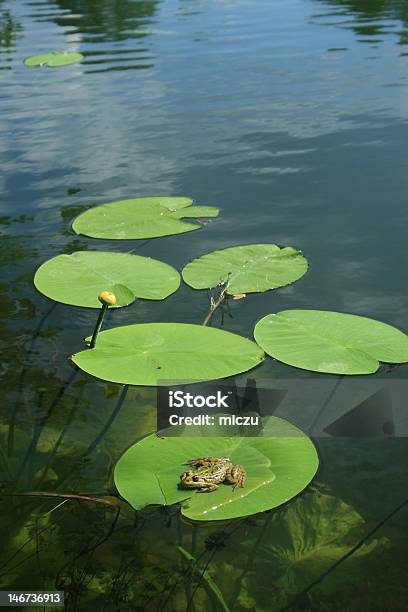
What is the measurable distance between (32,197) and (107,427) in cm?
192

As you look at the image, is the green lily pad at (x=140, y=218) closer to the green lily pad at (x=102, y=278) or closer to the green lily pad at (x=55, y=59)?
the green lily pad at (x=102, y=278)

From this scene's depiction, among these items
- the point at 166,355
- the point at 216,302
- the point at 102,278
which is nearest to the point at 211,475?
the point at 166,355

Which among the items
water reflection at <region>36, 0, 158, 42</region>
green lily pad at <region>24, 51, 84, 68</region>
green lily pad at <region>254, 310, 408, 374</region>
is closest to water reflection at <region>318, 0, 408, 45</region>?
water reflection at <region>36, 0, 158, 42</region>

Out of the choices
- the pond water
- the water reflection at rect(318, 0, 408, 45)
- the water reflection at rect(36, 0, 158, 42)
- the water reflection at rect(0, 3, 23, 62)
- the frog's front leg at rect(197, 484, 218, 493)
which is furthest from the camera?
the water reflection at rect(36, 0, 158, 42)

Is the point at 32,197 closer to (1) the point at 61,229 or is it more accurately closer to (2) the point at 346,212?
(1) the point at 61,229

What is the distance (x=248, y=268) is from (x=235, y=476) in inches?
45.5

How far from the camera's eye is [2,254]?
2916 millimetres

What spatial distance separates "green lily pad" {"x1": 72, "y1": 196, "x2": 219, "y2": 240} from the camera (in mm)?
2949

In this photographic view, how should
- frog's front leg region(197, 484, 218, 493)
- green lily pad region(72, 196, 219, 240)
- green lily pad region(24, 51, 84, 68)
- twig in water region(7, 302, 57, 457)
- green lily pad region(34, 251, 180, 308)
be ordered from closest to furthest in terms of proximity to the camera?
1. frog's front leg region(197, 484, 218, 493)
2. twig in water region(7, 302, 57, 457)
3. green lily pad region(34, 251, 180, 308)
4. green lily pad region(72, 196, 219, 240)
5. green lily pad region(24, 51, 84, 68)

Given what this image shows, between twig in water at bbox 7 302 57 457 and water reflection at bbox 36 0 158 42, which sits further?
water reflection at bbox 36 0 158 42

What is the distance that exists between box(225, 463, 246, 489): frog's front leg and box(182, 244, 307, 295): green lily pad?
37.3 inches

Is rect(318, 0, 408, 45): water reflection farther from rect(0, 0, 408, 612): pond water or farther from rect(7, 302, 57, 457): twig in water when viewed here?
rect(7, 302, 57, 457): twig in water

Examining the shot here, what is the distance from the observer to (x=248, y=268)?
2.59 meters

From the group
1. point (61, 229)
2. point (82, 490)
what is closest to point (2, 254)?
point (61, 229)
